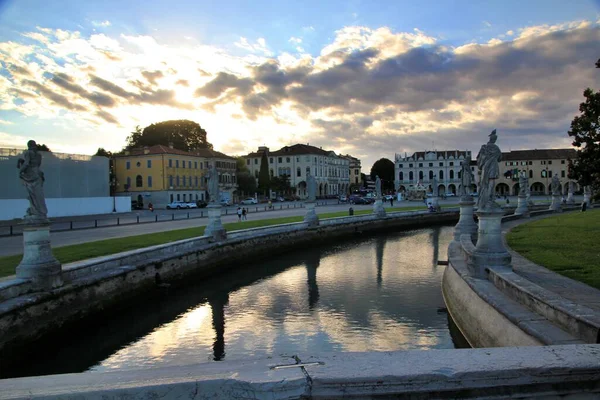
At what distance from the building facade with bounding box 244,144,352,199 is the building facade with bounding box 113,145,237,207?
1143 inches

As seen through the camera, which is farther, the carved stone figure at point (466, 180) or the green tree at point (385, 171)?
the green tree at point (385, 171)

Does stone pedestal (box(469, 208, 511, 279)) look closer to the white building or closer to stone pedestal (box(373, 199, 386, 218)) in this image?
stone pedestal (box(373, 199, 386, 218))

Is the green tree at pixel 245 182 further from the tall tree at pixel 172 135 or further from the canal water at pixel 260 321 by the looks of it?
the canal water at pixel 260 321

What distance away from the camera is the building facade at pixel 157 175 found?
209 ft

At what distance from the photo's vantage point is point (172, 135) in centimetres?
8150

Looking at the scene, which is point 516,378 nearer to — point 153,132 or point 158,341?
point 158,341

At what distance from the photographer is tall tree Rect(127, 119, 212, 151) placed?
81.2m

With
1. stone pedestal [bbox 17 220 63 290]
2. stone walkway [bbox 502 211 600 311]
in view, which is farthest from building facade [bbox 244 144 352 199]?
stone walkway [bbox 502 211 600 311]

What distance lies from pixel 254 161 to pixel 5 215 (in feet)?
227

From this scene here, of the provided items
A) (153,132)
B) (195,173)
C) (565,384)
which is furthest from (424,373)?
(153,132)

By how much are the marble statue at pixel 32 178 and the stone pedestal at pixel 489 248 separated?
10.7 metres

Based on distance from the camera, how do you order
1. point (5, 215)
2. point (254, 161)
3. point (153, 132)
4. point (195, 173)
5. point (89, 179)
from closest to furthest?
point (5, 215) < point (89, 179) < point (195, 173) < point (153, 132) < point (254, 161)

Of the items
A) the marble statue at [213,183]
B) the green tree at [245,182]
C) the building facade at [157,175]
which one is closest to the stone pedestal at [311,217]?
the marble statue at [213,183]

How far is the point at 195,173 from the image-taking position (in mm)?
70312
